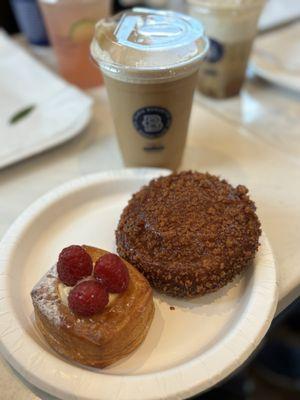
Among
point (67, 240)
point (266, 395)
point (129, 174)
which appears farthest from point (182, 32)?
point (266, 395)

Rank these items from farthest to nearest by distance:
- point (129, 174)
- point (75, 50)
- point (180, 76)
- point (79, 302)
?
point (75, 50) < point (129, 174) < point (180, 76) < point (79, 302)

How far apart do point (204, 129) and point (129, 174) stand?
1.06 ft

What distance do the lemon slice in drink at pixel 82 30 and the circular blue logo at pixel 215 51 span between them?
34cm

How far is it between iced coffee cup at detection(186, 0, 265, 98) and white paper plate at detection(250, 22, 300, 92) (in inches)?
3.7

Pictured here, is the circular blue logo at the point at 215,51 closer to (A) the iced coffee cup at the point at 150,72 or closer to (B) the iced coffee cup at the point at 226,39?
(B) the iced coffee cup at the point at 226,39

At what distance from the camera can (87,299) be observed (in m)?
0.63

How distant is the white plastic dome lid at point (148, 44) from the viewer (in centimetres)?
83

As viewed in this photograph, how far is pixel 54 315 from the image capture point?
65 cm

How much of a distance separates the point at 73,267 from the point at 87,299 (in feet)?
0.21

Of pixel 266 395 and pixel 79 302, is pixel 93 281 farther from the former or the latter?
pixel 266 395

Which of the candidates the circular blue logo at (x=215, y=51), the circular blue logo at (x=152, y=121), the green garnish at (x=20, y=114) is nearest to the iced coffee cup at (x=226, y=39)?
the circular blue logo at (x=215, y=51)

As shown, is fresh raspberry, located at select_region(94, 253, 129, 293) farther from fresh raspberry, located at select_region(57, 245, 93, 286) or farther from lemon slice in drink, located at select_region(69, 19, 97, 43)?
lemon slice in drink, located at select_region(69, 19, 97, 43)

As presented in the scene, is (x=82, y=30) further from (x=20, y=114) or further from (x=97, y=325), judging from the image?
(x=97, y=325)

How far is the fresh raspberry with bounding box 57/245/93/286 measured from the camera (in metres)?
0.67
